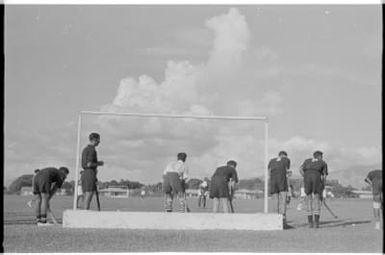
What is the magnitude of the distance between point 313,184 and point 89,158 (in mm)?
3249

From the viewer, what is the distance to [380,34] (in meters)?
9.22

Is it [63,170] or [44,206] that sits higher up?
[63,170]

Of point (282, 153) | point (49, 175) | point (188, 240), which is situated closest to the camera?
point (188, 240)

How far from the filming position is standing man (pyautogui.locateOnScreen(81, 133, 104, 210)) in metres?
10.5

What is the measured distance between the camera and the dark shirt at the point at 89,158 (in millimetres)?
10492

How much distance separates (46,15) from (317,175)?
450 centimetres

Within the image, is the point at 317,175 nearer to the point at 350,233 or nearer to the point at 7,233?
the point at 350,233

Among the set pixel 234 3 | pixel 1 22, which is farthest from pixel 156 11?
pixel 1 22

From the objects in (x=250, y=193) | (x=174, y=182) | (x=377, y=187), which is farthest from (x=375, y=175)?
(x=250, y=193)

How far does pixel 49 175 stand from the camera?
35.4ft

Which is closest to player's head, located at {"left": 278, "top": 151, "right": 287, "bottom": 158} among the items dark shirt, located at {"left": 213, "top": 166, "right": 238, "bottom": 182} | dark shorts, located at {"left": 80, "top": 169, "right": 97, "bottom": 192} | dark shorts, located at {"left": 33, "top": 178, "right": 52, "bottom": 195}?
dark shirt, located at {"left": 213, "top": 166, "right": 238, "bottom": 182}

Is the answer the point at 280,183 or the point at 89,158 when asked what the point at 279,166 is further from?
the point at 89,158

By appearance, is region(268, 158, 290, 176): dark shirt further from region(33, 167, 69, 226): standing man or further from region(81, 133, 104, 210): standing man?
A: region(33, 167, 69, 226): standing man

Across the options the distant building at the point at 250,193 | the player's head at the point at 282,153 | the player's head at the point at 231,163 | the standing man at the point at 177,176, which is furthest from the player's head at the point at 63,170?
the distant building at the point at 250,193
